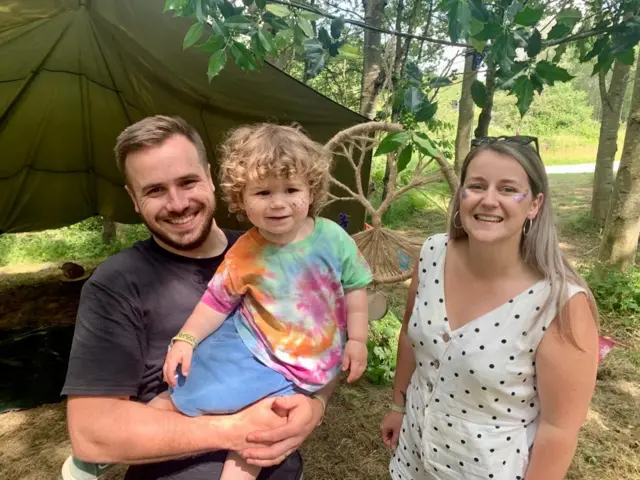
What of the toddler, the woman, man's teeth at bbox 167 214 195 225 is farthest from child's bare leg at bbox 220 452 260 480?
man's teeth at bbox 167 214 195 225

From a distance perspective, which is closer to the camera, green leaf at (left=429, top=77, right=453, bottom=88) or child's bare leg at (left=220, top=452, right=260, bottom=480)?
child's bare leg at (left=220, top=452, right=260, bottom=480)

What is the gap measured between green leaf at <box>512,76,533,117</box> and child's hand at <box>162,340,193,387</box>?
117 centimetres

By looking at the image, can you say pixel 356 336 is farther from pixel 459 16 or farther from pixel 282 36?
pixel 282 36

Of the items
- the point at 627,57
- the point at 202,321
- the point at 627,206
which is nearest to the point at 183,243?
the point at 202,321

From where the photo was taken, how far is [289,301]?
47.9 inches

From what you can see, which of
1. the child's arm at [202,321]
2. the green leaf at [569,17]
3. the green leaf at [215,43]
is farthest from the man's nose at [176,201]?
the green leaf at [569,17]

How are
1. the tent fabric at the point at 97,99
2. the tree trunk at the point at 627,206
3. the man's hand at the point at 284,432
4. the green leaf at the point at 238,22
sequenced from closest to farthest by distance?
the man's hand at the point at 284,432 < the green leaf at the point at 238,22 < the tent fabric at the point at 97,99 < the tree trunk at the point at 627,206

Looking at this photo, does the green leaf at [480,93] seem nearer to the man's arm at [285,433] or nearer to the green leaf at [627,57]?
the green leaf at [627,57]

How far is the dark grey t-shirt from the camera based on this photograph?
1096 millimetres

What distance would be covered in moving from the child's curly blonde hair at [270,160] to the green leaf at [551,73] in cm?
66

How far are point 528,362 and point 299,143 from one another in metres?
0.85

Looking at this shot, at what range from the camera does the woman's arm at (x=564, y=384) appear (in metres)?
1.00

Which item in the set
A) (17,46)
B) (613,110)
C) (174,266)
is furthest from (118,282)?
(613,110)

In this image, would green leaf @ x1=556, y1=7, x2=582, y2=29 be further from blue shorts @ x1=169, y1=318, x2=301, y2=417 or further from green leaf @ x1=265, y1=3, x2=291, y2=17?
blue shorts @ x1=169, y1=318, x2=301, y2=417
